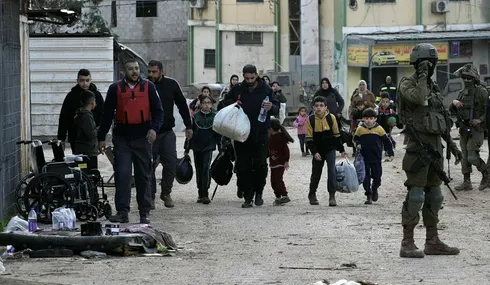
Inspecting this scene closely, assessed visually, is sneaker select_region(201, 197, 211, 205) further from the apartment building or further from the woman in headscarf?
the apartment building

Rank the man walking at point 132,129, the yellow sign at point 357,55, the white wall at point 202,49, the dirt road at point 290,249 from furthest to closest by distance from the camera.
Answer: the white wall at point 202,49, the yellow sign at point 357,55, the man walking at point 132,129, the dirt road at point 290,249

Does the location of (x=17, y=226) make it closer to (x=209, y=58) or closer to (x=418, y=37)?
(x=418, y=37)

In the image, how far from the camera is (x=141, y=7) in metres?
64.1


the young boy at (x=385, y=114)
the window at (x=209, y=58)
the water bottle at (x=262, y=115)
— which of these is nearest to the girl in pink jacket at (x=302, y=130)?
the young boy at (x=385, y=114)

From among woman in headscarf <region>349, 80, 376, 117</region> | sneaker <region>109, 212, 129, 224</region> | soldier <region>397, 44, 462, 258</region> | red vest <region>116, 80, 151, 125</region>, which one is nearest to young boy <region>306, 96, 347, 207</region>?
red vest <region>116, 80, 151, 125</region>

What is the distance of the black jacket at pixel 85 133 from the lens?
1566 centimetres

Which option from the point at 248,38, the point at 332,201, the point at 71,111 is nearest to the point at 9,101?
the point at 71,111

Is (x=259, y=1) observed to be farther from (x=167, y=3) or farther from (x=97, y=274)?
(x=97, y=274)

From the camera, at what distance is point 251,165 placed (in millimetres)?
16797

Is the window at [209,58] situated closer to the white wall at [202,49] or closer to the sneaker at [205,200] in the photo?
the white wall at [202,49]

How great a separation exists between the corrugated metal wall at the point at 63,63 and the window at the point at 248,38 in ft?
94.6

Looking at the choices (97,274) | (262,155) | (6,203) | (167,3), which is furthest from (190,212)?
(167,3)

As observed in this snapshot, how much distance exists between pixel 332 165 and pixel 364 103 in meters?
8.22

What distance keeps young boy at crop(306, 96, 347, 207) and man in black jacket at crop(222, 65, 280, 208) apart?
648mm
